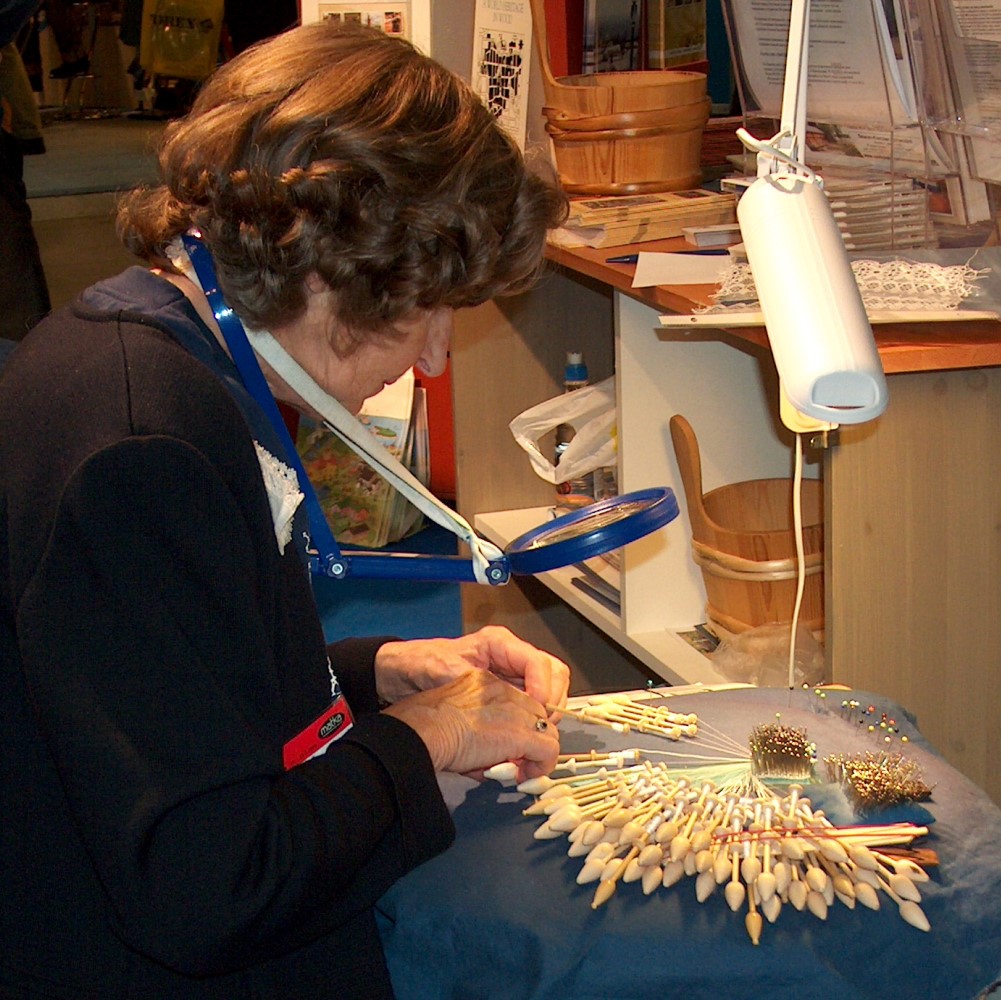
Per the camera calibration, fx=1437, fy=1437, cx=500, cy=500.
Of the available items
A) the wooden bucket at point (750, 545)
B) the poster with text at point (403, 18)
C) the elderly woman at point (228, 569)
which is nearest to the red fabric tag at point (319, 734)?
the elderly woman at point (228, 569)

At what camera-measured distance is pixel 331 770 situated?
3.65 ft

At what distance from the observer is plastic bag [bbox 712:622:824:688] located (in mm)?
1696

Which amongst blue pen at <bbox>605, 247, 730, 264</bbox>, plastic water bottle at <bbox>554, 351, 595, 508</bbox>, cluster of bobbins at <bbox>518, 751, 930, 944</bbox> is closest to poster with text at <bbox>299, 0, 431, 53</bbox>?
plastic water bottle at <bbox>554, 351, 595, 508</bbox>

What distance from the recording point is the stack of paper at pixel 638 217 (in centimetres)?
201

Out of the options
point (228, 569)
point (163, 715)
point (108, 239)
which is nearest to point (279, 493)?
point (228, 569)

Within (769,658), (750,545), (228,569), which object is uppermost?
(228,569)

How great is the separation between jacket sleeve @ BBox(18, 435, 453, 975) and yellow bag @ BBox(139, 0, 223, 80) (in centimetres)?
1007

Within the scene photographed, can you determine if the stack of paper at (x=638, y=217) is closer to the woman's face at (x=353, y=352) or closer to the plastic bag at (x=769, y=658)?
the plastic bag at (x=769, y=658)

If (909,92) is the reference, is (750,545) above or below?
below

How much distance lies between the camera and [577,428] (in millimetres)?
2416

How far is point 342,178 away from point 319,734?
0.45 metres

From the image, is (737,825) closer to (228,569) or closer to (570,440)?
(228,569)

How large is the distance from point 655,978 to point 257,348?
0.59 metres

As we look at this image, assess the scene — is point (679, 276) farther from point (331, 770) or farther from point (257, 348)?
point (331, 770)
